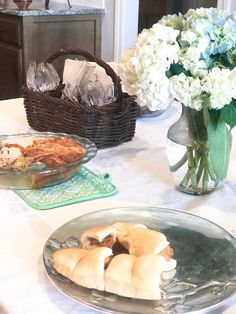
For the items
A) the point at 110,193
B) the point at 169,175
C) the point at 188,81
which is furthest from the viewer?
the point at 169,175

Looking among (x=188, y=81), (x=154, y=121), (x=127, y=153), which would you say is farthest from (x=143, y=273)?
(x=154, y=121)

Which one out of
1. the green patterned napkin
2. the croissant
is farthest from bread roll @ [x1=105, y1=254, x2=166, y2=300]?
the green patterned napkin

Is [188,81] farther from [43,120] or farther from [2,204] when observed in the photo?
[43,120]

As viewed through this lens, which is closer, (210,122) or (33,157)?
(210,122)

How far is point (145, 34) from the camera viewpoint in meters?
0.94

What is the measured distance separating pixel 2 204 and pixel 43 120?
0.40 m

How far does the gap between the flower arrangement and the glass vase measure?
1.6 inches

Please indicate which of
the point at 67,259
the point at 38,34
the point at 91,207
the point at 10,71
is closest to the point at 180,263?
the point at 67,259

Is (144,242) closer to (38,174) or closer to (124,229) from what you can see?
(124,229)

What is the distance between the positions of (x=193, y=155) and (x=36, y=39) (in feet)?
7.27

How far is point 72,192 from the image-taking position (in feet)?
3.41

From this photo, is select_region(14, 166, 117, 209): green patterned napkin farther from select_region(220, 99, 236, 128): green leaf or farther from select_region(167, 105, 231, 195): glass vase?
select_region(220, 99, 236, 128): green leaf

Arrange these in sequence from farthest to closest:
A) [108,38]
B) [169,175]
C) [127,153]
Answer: [108,38], [127,153], [169,175]

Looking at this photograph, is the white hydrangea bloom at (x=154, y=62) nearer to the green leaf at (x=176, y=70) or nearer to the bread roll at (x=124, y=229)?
the green leaf at (x=176, y=70)
